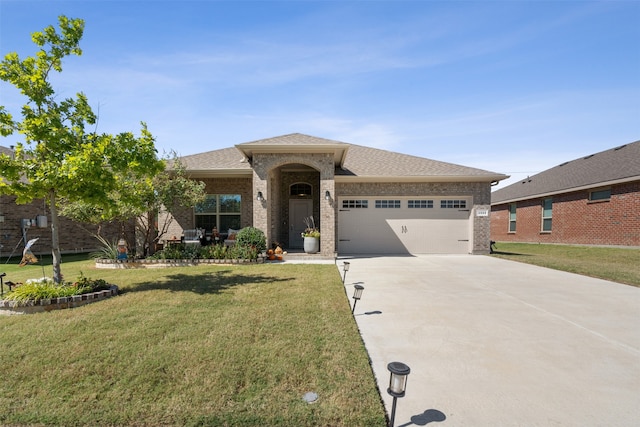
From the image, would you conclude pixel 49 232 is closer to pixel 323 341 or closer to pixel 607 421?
pixel 323 341

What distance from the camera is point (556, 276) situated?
8.09m

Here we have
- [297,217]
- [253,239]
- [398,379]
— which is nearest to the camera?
[398,379]

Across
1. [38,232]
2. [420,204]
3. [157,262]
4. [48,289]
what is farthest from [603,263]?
[38,232]

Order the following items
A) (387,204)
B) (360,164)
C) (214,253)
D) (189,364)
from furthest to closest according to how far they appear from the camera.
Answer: (360,164), (387,204), (214,253), (189,364)

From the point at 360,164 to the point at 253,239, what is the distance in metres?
6.60

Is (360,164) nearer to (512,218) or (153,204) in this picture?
(153,204)

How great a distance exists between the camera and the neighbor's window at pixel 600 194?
1466 centimetres

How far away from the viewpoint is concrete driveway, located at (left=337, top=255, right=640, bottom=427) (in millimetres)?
2537

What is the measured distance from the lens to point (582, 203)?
1609 centimetres

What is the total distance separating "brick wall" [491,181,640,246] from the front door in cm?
1515

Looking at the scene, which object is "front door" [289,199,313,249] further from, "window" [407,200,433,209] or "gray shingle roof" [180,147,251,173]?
"window" [407,200,433,209]

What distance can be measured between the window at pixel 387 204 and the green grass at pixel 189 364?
26.0 ft

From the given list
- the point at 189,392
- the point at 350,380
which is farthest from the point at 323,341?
the point at 189,392

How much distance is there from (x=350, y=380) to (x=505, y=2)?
9073 millimetres
